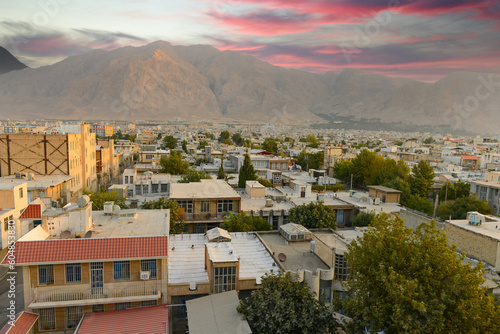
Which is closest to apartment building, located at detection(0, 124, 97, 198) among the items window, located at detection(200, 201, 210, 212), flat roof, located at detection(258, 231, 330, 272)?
window, located at detection(200, 201, 210, 212)

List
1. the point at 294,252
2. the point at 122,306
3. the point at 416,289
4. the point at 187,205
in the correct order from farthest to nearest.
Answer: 1. the point at 187,205
2. the point at 294,252
3. the point at 122,306
4. the point at 416,289

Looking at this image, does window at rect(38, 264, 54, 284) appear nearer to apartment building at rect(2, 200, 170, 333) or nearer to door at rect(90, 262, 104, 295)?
apartment building at rect(2, 200, 170, 333)

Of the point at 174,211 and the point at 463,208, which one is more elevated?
the point at 174,211

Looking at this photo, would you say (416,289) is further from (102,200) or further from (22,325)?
(102,200)

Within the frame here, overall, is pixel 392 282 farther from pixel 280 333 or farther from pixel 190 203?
pixel 190 203

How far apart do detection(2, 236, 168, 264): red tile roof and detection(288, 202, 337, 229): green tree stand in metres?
14.9

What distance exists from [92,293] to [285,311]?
758 centimetres

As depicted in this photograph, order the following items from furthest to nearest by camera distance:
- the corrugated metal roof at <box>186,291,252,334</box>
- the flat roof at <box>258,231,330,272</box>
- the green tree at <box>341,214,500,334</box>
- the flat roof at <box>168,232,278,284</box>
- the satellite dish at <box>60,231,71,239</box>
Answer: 1. the flat roof at <box>258,231,330,272</box>
2. the flat roof at <box>168,232,278,284</box>
3. the satellite dish at <box>60,231,71,239</box>
4. the corrugated metal roof at <box>186,291,252,334</box>
5. the green tree at <box>341,214,500,334</box>

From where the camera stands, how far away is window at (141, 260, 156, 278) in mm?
13703

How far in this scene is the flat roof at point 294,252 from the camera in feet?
57.1

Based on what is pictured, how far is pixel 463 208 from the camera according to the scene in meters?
34.3

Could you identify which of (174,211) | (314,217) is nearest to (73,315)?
(174,211)

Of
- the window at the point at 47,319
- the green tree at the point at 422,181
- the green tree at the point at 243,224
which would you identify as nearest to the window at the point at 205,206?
the green tree at the point at 243,224

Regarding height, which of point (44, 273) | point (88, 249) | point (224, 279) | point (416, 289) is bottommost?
point (224, 279)
